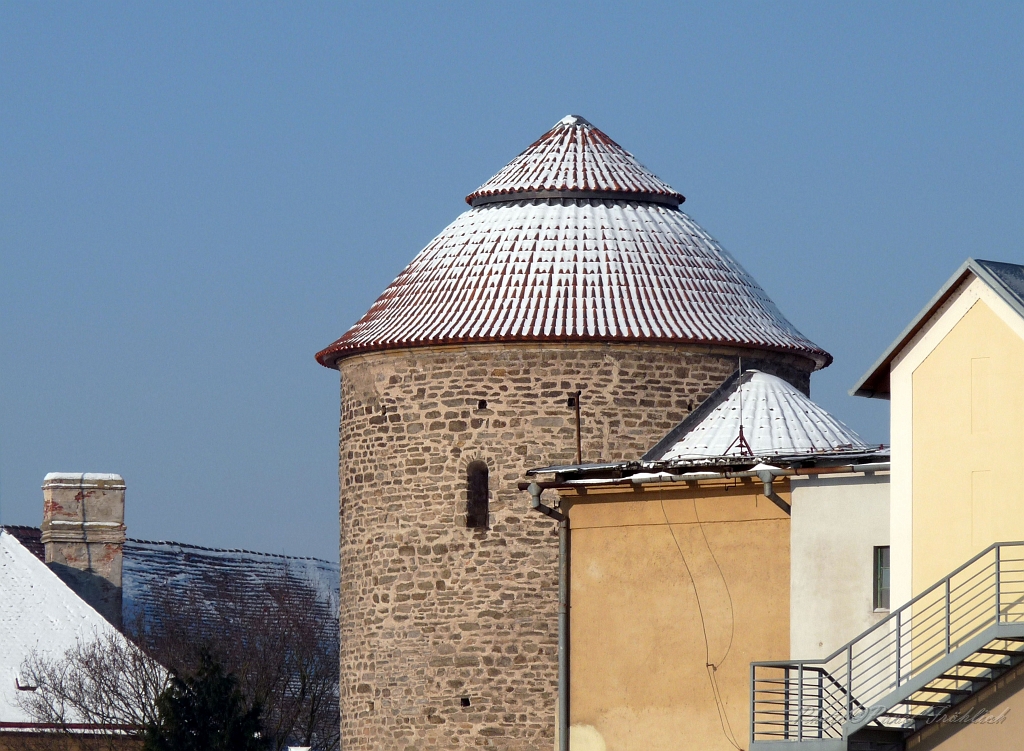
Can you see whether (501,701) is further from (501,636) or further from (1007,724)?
(1007,724)

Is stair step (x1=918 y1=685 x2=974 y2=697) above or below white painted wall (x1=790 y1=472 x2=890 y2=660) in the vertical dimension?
below

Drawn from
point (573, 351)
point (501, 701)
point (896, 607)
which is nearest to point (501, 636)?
point (501, 701)

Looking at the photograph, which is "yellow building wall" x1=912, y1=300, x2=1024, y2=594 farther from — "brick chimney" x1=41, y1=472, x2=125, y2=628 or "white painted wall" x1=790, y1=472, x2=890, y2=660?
"brick chimney" x1=41, y1=472, x2=125, y2=628

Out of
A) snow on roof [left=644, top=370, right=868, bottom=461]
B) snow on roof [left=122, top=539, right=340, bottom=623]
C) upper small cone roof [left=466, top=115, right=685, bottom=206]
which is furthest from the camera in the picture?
snow on roof [left=122, top=539, right=340, bottom=623]

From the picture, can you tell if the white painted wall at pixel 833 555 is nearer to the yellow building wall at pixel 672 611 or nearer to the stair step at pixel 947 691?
the yellow building wall at pixel 672 611

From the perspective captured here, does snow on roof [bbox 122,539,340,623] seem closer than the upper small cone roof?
No

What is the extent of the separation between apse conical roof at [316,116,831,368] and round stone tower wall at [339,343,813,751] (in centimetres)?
27

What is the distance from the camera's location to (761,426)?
92.8ft

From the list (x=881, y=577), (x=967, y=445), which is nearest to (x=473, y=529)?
(x=881, y=577)

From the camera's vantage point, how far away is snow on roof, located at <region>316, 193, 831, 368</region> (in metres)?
29.9

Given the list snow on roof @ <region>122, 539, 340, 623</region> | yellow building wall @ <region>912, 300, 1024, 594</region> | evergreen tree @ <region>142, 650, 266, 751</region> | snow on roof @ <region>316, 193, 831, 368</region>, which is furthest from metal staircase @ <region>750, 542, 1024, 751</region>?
snow on roof @ <region>122, 539, 340, 623</region>

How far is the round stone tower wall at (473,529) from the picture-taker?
95.5 ft

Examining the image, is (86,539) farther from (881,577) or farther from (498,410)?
(881,577)

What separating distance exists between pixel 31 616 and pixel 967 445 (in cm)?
2366
